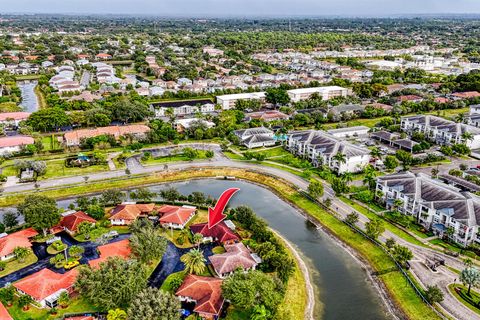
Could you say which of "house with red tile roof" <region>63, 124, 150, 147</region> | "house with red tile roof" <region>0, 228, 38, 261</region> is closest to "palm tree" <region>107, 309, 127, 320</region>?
"house with red tile roof" <region>0, 228, 38, 261</region>

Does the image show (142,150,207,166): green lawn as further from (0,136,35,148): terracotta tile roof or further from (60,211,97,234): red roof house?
(0,136,35,148): terracotta tile roof

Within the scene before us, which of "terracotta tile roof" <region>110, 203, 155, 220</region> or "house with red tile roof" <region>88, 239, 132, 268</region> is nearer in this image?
"house with red tile roof" <region>88, 239, 132, 268</region>

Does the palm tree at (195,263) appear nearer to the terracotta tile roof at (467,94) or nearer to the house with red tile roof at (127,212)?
the house with red tile roof at (127,212)

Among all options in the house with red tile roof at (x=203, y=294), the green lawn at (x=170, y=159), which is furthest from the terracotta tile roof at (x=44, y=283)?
the green lawn at (x=170, y=159)

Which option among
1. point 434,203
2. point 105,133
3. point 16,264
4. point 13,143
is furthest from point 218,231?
point 13,143

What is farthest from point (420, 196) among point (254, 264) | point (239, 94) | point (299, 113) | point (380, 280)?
point (239, 94)
